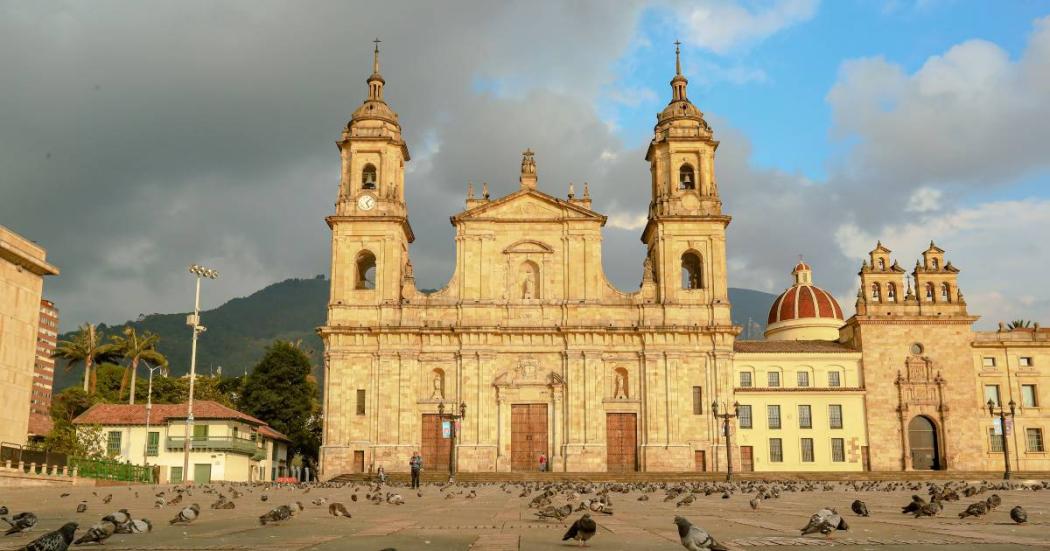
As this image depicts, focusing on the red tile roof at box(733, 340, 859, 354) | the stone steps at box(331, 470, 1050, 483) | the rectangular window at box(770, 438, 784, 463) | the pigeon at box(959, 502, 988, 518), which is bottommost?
the stone steps at box(331, 470, 1050, 483)

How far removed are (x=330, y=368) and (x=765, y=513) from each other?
35751mm

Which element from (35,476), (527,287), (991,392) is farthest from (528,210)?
(991,392)

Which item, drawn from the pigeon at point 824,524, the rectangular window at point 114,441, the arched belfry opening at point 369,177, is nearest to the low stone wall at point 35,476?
the rectangular window at point 114,441

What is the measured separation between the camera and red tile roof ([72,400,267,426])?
5225 cm

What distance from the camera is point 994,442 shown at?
53.6 metres

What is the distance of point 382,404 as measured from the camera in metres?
47.4

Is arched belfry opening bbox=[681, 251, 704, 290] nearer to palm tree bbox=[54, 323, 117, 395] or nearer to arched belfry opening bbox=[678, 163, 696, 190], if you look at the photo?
arched belfry opening bbox=[678, 163, 696, 190]

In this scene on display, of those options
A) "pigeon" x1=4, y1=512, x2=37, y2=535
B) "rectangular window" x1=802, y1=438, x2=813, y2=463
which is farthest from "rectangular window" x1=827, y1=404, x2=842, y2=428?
"pigeon" x1=4, y1=512, x2=37, y2=535

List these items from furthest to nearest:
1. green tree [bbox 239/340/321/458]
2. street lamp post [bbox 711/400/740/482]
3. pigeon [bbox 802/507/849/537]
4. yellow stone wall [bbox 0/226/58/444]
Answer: green tree [bbox 239/340/321/458], street lamp post [bbox 711/400/740/482], yellow stone wall [bbox 0/226/58/444], pigeon [bbox 802/507/849/537]

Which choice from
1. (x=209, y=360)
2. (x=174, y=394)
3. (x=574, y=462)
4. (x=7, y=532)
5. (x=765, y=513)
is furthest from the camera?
(x=209, y=360)

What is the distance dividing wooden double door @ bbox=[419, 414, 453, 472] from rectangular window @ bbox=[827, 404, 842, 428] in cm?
2215

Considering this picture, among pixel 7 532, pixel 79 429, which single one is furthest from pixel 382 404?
pixel 7 532

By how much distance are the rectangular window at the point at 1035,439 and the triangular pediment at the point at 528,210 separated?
93.9 feet

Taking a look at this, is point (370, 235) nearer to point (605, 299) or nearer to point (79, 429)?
point (605, 299)
